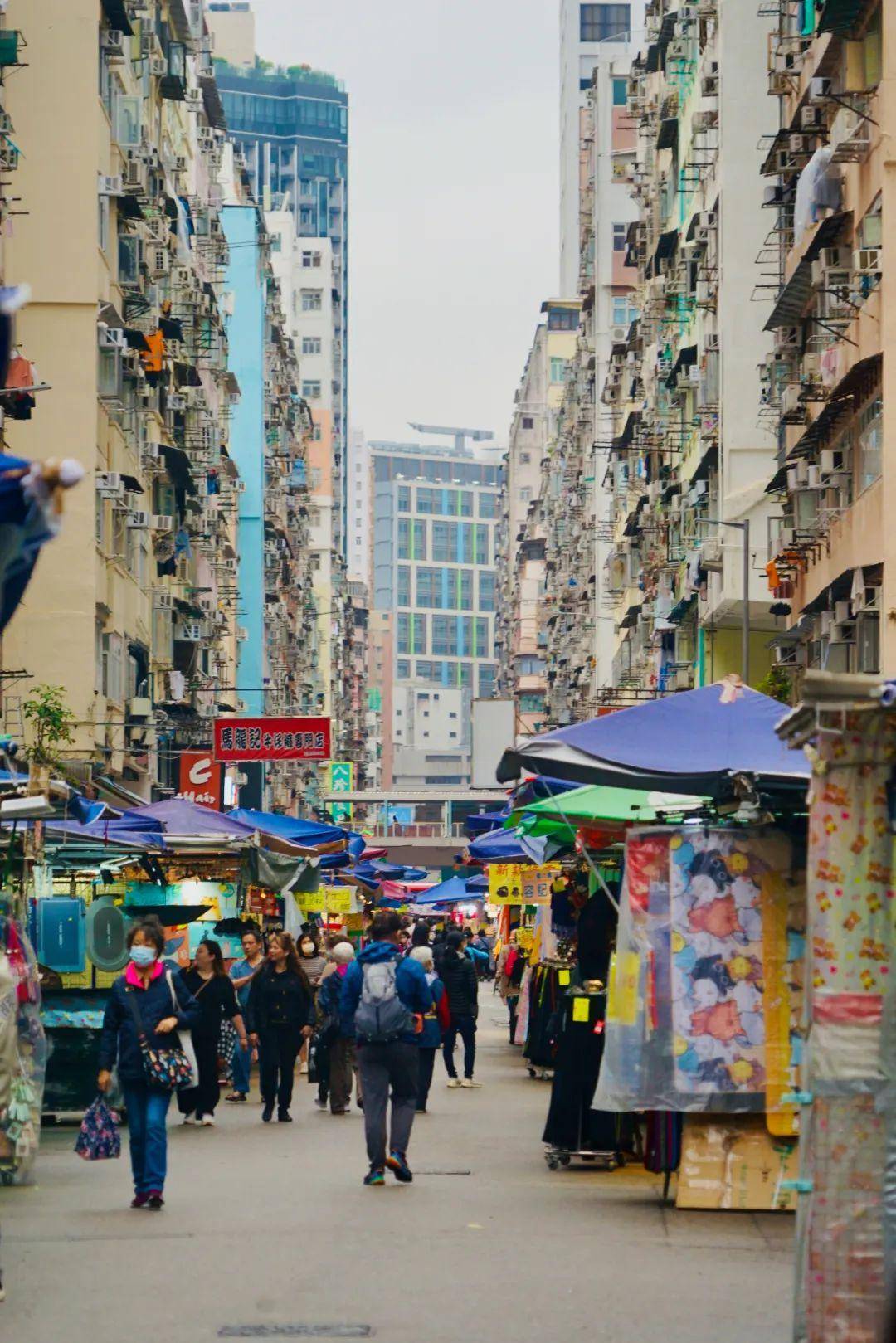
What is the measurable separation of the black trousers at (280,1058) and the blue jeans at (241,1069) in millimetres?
2830

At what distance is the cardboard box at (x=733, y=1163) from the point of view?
44.2 feet

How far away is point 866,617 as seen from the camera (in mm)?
33000

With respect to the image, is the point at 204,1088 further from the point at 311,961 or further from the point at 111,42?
the point at 111,42

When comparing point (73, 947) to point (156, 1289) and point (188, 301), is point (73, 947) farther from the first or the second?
point (188, 301)

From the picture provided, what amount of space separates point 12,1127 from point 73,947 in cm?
583

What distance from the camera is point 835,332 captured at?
33719 millimetres

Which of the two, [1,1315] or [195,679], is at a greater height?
[195,679]

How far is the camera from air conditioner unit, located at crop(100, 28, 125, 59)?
44281 mm

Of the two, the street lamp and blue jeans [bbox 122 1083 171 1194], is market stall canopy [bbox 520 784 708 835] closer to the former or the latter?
blue jeans [bbox 122 1083 171 1194]

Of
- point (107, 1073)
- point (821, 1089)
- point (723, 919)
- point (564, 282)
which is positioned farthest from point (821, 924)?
point (564, 282)

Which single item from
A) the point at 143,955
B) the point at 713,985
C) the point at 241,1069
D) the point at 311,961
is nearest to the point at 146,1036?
the point at 143,955

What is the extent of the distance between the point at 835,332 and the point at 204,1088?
1772 centimetres

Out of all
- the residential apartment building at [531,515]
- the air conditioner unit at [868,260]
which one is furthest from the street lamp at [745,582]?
the residential apartment building at [531,515]

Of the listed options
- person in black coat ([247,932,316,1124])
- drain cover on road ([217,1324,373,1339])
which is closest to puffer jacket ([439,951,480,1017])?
person in black coat ([247,932,316,1124])
